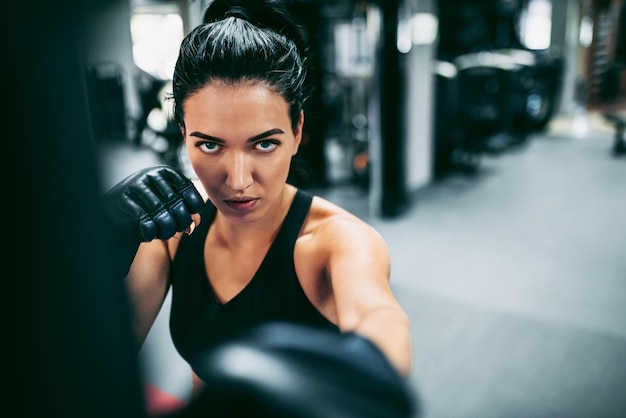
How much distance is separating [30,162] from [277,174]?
55cm

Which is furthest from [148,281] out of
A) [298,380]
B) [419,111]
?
[419,111]

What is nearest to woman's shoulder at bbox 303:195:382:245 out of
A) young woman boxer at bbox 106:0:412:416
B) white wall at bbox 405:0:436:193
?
young woman boxer at bbox 106:0:412:416

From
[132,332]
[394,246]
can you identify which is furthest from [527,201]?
[132,332]

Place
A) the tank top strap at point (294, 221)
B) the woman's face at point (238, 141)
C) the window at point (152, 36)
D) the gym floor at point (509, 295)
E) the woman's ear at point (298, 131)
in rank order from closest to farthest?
the woman's face at point (238, 141), the woman's ear at point (298, 131), the tank top strap at point (294, 221), the gym floor at point (509, 295), the window at point (152, 36)

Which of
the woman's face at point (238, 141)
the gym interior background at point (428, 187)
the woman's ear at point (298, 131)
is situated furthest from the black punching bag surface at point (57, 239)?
the woman's ear at point (298, 131)

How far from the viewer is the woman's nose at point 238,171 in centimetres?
79

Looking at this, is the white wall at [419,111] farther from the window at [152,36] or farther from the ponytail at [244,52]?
the window at [152,36]

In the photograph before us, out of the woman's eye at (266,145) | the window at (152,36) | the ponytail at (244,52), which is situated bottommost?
the woman's eye at (266,145)

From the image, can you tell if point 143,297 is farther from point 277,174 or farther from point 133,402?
point 133,402

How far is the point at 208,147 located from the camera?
79 cm

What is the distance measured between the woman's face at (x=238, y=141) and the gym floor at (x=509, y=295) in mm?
450

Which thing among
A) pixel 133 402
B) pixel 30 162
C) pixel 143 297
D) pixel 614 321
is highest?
pixel 30 162

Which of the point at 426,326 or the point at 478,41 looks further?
the point at 478,41

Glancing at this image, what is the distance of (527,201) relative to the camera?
5.33 meters
